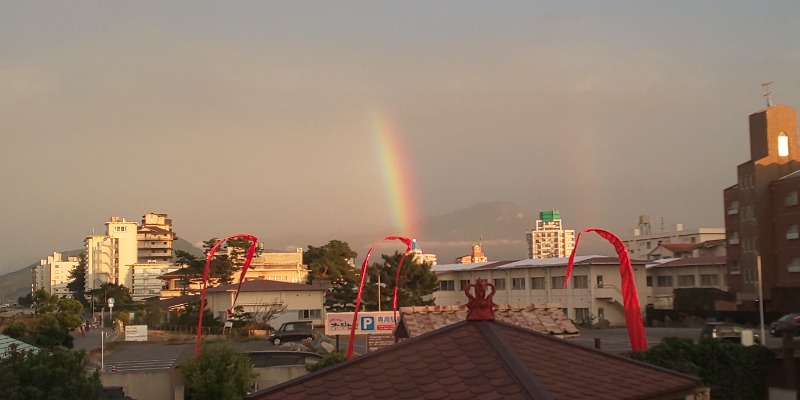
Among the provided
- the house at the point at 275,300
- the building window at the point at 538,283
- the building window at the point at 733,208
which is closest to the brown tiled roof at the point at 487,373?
the building window at the point at 733,208

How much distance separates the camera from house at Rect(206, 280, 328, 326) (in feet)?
218

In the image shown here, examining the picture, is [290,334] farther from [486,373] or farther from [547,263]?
[486,373]

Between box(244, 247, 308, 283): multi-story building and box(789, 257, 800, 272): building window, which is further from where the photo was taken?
box(244, 247, 308, 283): multi-story building

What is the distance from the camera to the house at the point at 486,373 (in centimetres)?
659

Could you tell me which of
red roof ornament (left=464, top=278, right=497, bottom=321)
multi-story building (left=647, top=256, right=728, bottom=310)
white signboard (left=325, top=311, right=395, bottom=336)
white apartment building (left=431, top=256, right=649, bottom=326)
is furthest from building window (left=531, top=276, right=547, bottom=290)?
red roof ornament (left=464, top=278, right=497, bottom=321)

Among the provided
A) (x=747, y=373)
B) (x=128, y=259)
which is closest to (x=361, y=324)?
(x=747, y=373)

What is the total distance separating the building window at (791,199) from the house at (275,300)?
36.6m

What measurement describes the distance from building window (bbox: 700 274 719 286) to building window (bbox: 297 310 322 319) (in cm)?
3439

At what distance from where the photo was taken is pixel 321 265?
88312mm

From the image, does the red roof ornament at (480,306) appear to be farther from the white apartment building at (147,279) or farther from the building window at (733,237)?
the white apartment building at (147,279)

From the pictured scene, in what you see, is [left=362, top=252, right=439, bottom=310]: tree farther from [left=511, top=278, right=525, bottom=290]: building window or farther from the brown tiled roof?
the brown tiled roof

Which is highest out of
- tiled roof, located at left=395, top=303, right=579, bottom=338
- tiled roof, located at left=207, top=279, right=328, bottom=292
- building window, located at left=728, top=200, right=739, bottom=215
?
building window, located at left=728, top=200, right=739, bottom=215

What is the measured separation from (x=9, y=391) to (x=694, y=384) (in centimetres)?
1868

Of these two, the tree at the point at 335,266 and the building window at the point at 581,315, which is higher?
the tree at the point at 335,266
